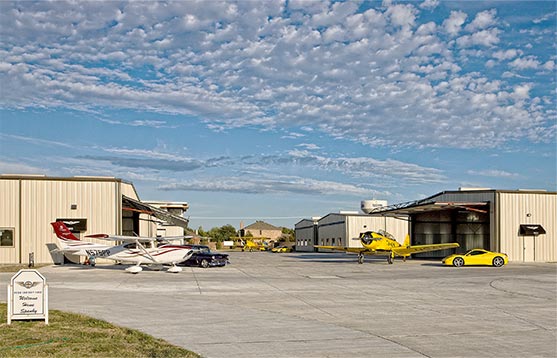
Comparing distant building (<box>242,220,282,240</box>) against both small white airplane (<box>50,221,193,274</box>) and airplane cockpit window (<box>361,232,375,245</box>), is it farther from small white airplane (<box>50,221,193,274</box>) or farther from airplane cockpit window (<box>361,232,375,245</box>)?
small white airplane (<box>50,221,193,274</box>)

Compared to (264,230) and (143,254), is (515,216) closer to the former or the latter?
(143,254)

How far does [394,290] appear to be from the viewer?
72.6 ft

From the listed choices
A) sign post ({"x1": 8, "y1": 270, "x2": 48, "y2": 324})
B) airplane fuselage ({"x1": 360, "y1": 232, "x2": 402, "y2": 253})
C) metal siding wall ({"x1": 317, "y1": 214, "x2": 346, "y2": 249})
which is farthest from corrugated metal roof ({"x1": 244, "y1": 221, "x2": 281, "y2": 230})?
sign post ({"x1": 8, "y1": 270, "x2": 48, "y2": 324})

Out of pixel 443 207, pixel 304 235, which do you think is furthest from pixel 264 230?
pixel 443 207

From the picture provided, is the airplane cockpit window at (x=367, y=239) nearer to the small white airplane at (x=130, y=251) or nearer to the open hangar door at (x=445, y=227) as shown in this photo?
the open hangar door at (x=445, y=227)

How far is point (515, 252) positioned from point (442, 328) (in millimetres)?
34161

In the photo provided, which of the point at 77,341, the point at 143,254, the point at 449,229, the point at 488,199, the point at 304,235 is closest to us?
the point at 77,341

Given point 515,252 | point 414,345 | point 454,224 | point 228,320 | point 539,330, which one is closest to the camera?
point 414,345

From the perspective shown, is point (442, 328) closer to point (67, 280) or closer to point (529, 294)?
Answer: point (529, 294)

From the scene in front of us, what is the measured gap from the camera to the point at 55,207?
125 ft

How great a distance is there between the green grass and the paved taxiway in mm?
550

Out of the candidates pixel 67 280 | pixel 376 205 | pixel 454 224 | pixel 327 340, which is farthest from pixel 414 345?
pixel 376 205

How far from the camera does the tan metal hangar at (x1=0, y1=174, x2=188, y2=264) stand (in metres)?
37.2

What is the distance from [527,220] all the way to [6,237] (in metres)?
37.2
